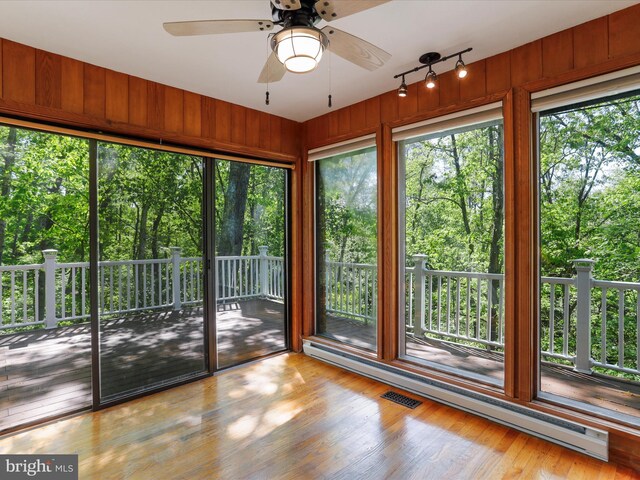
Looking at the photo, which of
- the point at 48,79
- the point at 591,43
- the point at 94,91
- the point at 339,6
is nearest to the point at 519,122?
the point at 591,43

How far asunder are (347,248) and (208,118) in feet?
6.02

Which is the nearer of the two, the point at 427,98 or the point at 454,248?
the point at 427,98

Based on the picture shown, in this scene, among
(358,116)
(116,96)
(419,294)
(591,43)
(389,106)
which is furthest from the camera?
(419,294)

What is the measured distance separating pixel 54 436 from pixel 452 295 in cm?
337

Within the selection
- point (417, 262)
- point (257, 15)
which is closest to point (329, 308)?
point (417, 262)

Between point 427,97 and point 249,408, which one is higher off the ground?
point 427,97

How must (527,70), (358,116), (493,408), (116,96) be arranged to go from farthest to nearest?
(358,116) < (116,96) < (493,408) < (527,70)

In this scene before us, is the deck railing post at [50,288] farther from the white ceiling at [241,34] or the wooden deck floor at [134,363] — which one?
the white ceiling at [241,34]

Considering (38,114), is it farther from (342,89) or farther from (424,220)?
(424,220)

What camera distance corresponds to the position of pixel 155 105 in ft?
9.21

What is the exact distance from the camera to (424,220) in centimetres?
303

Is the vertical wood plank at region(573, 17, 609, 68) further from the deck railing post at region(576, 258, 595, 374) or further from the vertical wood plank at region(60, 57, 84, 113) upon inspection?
the vertical wood plank at region(60, 57, 84, 113)

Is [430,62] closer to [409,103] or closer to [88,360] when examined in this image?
[409,103]

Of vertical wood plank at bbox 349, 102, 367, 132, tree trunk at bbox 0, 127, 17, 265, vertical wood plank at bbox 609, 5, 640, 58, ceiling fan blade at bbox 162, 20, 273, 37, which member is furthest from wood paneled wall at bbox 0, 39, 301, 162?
vertical wood plank at bbox 609, 5, 640, 58
